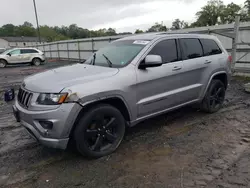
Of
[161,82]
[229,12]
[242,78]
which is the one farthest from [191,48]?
[229,12]

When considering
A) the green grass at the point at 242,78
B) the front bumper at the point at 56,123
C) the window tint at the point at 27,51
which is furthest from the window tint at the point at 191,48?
the window tint at the point at 27,51

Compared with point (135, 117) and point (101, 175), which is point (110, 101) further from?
point (101, 175)

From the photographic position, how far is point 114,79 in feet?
10.2

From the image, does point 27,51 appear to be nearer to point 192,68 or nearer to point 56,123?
point 192,68

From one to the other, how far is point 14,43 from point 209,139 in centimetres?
8853

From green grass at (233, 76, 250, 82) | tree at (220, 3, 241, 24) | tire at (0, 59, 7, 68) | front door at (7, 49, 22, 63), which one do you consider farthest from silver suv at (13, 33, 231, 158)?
tree at (220, 3, 241, 24)

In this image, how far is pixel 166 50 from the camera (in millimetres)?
3916

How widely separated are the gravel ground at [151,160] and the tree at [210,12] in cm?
6084

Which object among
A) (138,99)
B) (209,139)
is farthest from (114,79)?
(209,139)

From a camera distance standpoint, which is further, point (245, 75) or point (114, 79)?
point (245, 75)

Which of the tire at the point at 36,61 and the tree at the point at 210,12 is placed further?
the tree at the point at 210,12

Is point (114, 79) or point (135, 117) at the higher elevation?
point (114, 79)

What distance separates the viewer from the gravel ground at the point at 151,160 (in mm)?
2674

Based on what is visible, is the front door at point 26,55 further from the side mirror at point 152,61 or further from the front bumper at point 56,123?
the side mirror at point 152,61
